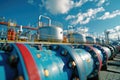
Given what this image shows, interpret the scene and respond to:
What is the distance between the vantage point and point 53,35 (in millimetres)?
15664

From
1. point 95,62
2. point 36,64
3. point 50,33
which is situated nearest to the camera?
point 36,64

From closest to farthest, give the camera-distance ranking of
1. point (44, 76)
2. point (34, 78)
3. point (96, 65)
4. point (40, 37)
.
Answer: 1. point (34, 78)
2. point (44, 76)
3. point (96, 65)
4. point (40, 37)

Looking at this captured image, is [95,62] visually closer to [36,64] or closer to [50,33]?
[36,64]

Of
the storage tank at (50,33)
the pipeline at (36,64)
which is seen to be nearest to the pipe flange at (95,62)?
the pipeline at (36,64)

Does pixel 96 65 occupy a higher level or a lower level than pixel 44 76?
lower

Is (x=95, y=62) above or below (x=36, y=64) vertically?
below

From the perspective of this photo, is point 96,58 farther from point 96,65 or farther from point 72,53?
point 72,53

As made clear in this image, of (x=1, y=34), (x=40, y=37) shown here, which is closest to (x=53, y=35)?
(x=40, y=37)

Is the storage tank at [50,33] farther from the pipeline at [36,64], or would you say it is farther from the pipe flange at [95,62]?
the pipeline at [36,64]

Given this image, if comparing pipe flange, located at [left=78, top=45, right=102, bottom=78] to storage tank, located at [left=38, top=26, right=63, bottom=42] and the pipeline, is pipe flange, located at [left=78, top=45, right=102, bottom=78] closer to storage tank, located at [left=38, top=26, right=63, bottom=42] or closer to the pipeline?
the pipeline

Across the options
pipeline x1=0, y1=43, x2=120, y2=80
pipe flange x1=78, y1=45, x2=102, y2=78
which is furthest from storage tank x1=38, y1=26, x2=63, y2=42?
pipeline x1=0, y1=43, x2=120, y2=80

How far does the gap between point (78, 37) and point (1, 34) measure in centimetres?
1705

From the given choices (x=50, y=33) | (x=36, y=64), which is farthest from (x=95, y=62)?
(x=50, y=33)

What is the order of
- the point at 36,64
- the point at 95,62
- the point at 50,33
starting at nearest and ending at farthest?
the point at 36,64 → the point at 95,62 → the point at 50,33
